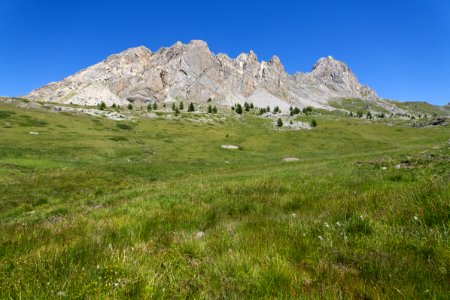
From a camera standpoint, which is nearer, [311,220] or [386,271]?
[386,271]

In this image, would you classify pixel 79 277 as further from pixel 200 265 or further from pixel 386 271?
pixel 386 271

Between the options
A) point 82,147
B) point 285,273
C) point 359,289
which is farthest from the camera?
point 82,147

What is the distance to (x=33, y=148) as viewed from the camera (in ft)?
154

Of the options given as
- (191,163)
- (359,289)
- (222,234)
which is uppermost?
(359,289)

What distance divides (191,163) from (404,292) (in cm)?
4343

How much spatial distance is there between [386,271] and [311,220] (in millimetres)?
2605

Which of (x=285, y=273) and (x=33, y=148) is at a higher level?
(x=285, y=273)

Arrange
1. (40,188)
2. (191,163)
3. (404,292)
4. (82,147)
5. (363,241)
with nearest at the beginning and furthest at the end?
(404,292)
(363,241)
(40,188)
(191,163)
(82,147)

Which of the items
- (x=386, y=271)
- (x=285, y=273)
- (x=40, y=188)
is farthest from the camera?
(x=40, y=188)

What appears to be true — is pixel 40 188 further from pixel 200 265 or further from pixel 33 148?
pixel 33 148

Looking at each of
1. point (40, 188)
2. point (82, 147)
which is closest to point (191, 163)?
point (82, 147)

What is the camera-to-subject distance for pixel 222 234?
6.00 m

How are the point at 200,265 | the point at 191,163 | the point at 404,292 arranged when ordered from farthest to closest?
the point at 191,163 → the point at 200,265 → the point at 404,292

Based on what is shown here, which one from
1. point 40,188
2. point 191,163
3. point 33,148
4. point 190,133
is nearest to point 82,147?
point 33,148
